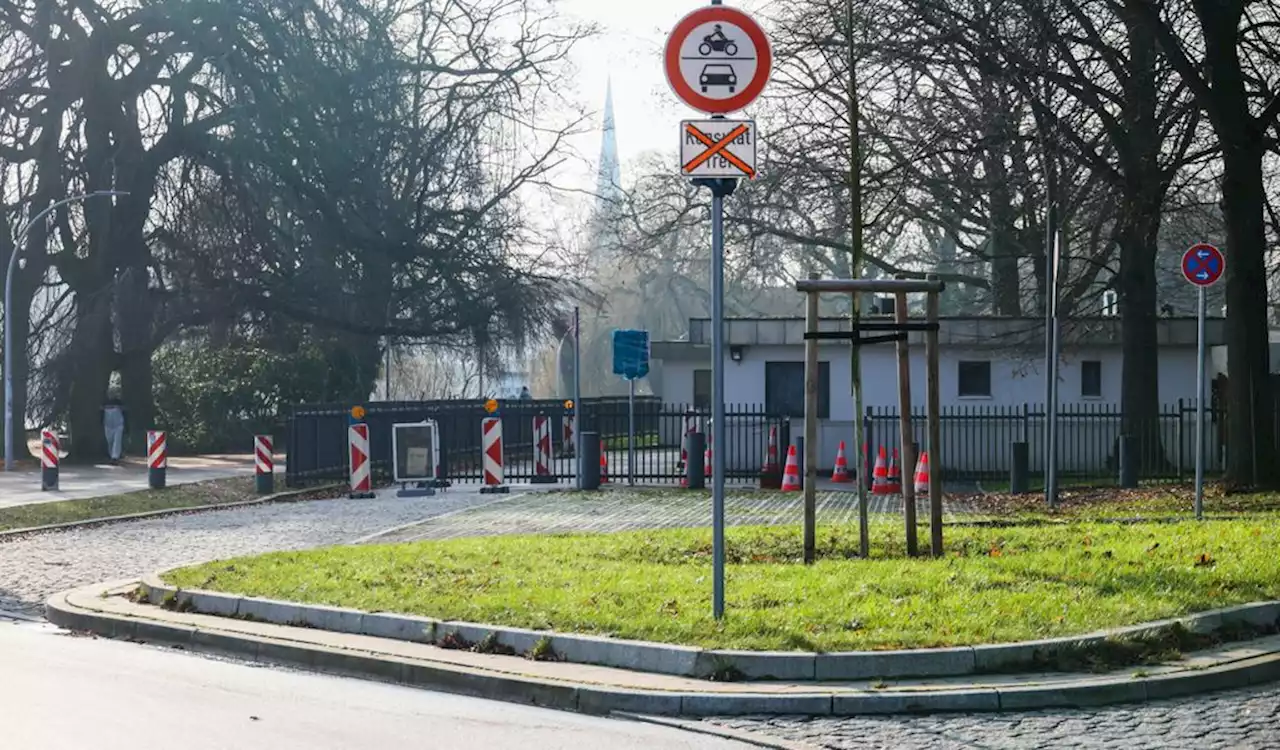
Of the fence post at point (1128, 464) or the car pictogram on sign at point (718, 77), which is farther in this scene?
the fence post at point (1128, 464)

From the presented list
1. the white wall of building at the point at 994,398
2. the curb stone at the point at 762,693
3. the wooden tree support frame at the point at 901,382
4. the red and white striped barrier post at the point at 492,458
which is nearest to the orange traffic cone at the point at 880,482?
the white wall of building at the point at 994,398

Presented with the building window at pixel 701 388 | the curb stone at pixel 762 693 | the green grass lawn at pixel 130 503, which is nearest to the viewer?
the curb stone at pixel 762 693

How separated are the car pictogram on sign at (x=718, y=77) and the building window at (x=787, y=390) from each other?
24.8 meters

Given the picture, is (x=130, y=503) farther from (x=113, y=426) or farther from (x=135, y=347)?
(x=113, y=426)

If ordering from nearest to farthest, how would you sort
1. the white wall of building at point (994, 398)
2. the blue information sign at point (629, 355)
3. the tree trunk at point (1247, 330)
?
the tree trunk at point (1247, 330) → the blue information sign at point (629, 355) → the white wall of building at point (994, 398)

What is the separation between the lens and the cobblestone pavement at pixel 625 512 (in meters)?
19.2

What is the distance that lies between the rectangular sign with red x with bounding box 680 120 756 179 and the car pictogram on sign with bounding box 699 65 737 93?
23 cm

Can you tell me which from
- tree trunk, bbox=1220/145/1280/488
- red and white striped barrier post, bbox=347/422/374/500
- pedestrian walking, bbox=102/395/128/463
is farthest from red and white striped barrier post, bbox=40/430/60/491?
tree trunk, bbox=1220/145/1280/488

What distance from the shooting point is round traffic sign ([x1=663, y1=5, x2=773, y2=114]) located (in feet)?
31.2

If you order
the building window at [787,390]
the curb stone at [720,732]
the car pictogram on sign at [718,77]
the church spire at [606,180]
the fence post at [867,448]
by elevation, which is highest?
the church spire at [606,180]

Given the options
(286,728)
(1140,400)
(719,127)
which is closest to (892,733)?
(286,728)

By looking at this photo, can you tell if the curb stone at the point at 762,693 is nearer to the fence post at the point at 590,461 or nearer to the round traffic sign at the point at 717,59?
the round traffic sign at the point at 717,59

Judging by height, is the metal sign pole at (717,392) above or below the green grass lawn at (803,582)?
above

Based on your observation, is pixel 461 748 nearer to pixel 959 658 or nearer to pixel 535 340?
pixel 959 658
